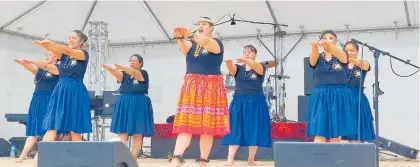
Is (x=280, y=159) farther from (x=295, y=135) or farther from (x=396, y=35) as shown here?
(x=396, y=35)

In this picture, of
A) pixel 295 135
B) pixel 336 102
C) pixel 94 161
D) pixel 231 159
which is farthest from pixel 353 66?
pixel 94 161

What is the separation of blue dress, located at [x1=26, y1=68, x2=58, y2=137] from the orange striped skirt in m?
2.79

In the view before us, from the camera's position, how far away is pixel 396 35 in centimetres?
855

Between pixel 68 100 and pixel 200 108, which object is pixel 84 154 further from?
pixel 68 100

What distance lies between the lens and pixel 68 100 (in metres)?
5.00

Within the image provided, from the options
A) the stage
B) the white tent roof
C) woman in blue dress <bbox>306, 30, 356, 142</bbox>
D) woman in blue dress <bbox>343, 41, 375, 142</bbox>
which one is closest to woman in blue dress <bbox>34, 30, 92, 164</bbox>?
woman in blue dress <bbox>306, 30, 356, 142</bbox>

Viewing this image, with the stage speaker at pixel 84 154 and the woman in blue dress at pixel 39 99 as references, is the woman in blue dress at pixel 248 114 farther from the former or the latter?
the stage speaker at pixel 84 154

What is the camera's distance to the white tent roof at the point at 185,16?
27.0 ft

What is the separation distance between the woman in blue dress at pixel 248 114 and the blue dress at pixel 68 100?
1.87m

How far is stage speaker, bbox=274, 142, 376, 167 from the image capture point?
9.19 feet

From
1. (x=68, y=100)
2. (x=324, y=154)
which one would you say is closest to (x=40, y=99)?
(x=68, y=100)

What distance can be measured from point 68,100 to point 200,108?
1.48m

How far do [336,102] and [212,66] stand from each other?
4.35 feet

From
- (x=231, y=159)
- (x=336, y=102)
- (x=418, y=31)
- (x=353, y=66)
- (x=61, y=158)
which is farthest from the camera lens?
(x=418, y=31)
